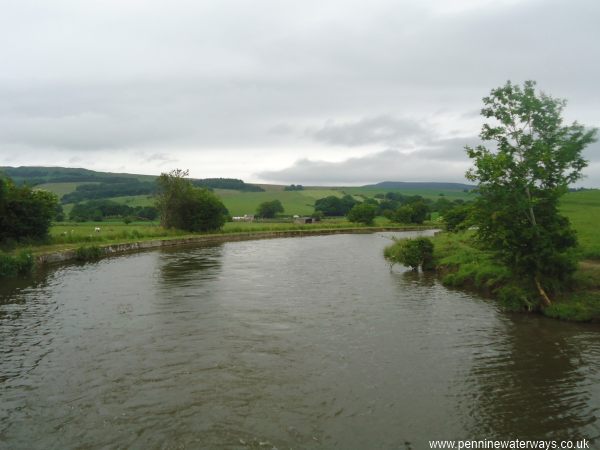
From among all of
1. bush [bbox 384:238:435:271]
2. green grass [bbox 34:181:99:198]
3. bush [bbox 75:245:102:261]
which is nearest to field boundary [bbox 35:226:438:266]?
bush [bbox 75:245:102:261]

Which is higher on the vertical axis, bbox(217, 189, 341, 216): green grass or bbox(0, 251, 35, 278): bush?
bbox(217, 189, 341, 216): green grass

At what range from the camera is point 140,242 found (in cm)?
5038

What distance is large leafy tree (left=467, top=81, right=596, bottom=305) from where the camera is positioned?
18.1 metres

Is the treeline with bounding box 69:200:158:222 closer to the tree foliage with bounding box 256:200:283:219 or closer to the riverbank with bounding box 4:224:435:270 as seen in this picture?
the tree foliage with bounding box 256:200:283:219

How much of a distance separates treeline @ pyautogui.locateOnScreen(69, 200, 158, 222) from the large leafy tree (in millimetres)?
99167

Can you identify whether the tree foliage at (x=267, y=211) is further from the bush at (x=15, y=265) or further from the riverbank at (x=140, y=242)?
the bush at (x=15, y=265)

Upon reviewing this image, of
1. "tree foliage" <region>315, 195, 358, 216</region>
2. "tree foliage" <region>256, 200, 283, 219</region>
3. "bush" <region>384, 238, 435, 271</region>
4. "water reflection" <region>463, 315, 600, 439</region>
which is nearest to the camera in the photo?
"water reflection" <region>463, 315, 600, 439</region>

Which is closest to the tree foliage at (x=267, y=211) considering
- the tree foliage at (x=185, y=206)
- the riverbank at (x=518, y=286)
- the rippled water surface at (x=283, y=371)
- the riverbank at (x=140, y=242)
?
the riverbank at (x=140, y=242)

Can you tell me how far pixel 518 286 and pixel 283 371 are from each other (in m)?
12.9

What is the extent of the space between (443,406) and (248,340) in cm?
724

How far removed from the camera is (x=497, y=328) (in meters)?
17.3

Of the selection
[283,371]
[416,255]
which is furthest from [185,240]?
[283,371]

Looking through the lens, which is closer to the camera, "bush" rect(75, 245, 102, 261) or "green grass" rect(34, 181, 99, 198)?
"bush" rect(75, 245, 102, 261)

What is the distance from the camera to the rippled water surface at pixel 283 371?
373 inches
